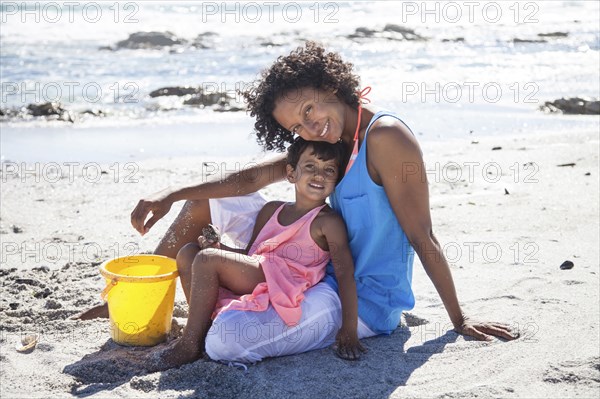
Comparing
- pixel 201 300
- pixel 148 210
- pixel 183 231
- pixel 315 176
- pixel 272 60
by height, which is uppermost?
pixel 272 60

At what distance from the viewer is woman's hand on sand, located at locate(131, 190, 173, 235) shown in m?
3.18

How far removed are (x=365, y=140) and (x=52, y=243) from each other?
2456 millimetres

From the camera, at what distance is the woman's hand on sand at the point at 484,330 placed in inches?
126

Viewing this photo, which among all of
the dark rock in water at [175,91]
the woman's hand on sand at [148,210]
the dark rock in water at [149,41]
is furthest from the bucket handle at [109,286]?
the dark rock in water at [149,41]

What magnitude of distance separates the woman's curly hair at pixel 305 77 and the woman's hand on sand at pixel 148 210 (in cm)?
59

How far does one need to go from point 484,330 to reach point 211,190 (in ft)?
4.46

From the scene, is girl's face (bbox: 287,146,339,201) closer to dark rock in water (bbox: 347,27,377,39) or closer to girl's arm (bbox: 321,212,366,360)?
girl's arm (bbox: 321,212,366,360)

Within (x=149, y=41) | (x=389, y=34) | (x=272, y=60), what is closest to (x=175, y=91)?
(x=272, y=60)

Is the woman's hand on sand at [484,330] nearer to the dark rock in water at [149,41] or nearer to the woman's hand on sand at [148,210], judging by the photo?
the woman's hand on sand at [148,210]

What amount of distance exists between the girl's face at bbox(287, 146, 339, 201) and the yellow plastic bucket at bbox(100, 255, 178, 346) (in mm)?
672

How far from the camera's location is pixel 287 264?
316 cm

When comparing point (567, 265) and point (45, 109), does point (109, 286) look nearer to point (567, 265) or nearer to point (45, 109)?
point (567, 265)

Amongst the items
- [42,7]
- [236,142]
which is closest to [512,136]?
[236,142]

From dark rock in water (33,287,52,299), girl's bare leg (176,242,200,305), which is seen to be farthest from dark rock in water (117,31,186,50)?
girl's bare leg (176,242,200,305)
